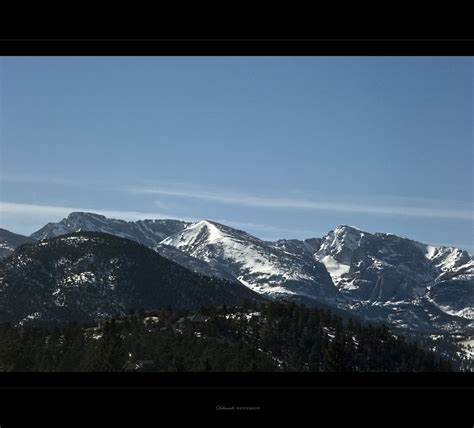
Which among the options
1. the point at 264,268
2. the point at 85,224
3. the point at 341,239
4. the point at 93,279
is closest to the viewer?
the point at 85,224

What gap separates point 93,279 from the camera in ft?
223

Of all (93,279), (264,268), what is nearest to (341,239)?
(93,279)

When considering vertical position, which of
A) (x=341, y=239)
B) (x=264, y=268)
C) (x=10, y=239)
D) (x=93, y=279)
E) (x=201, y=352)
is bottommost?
(x=93, y=279)

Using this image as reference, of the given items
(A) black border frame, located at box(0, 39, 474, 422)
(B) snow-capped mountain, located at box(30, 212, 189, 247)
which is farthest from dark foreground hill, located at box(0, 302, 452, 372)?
(B) snow-capped mountain, located at box(30, 212, 189, 247)

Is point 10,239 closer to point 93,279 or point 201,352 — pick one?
point 201,352

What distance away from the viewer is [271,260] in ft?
650

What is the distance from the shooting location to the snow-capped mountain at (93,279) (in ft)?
191
